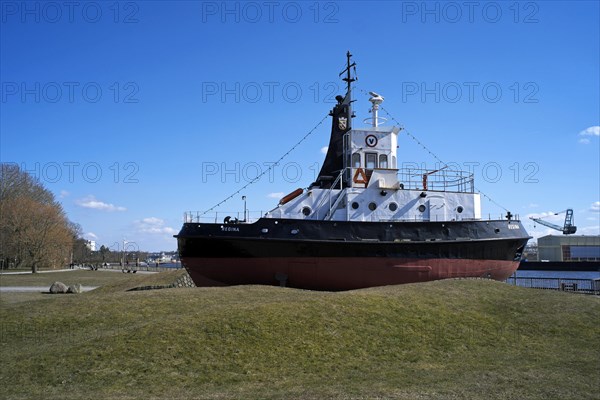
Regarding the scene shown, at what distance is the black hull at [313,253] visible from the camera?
74.1 ft

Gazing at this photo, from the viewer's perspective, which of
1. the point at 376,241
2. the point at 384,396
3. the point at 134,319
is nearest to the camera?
the point at 384,396

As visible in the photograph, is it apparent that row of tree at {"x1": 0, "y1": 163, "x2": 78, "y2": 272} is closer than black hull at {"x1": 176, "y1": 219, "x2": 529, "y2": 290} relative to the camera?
No

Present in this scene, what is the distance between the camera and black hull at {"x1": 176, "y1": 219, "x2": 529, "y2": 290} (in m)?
22.6

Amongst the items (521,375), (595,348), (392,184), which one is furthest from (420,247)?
(521,375)

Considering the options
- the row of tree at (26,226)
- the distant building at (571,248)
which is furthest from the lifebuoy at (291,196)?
the distant building at (571,248)

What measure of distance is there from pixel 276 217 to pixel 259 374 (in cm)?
1400

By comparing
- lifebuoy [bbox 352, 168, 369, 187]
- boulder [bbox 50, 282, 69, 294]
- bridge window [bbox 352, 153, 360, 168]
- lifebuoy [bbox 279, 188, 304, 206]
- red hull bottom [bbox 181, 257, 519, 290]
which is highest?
bridge window [bbox 352, 153, 360, 168]

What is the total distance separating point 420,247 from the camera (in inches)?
935

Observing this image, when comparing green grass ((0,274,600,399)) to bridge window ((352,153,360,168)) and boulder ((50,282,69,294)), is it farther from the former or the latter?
boulder ((50,282,69,294))

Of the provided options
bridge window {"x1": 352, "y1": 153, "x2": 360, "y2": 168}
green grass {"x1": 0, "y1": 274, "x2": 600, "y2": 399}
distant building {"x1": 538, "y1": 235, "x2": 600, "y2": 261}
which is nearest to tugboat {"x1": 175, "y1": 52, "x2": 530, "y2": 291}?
bridge window {"x1": 352, "y1": 153, "x2": 360, "y2": 168}

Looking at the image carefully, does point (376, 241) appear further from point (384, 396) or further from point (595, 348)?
point (384, 396)

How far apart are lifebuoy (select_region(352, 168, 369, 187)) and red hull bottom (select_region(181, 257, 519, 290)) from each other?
173 inches

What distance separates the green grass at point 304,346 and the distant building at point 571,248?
106163 millimetres

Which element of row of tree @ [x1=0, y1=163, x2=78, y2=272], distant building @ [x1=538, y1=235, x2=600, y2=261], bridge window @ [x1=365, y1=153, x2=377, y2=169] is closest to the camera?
bridge window @ [x1=365, y1=153, x2=377, y2=169]
